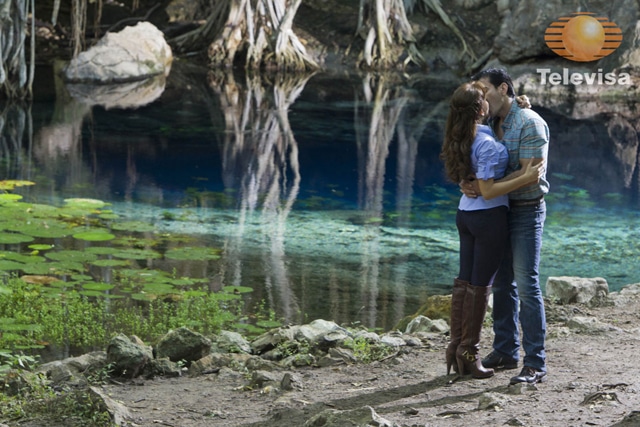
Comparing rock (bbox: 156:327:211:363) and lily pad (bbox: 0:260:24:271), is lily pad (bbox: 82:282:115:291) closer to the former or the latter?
lily pad (bbox: 0:260:24:271)

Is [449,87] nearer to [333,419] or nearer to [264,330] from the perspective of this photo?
[264,330]

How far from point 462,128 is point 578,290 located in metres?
3.04

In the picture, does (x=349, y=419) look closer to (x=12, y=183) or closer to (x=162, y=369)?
(x=162, y=369)

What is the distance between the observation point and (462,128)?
5391 mm

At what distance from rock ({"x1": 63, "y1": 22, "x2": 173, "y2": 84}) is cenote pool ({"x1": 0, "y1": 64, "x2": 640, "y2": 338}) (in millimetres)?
859

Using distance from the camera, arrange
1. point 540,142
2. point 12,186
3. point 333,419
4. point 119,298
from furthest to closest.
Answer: point 12,186, point 119,298, point 540,142, point 333,419

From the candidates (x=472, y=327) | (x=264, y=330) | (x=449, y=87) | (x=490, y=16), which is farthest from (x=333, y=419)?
(x=490, y=16)

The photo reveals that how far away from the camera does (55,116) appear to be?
18750mm

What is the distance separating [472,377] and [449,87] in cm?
2026

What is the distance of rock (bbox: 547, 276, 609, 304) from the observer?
797 centimetres

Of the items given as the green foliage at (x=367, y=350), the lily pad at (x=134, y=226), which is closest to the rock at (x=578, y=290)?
the green foliage at (x=367, y=350)

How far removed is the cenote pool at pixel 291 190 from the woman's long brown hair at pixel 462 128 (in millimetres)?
3216

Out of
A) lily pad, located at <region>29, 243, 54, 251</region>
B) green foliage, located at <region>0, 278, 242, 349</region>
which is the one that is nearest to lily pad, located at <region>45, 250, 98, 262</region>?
lily pad, located at <region>29, 243, 54, 251</region>

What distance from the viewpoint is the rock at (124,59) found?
23.3 metres
